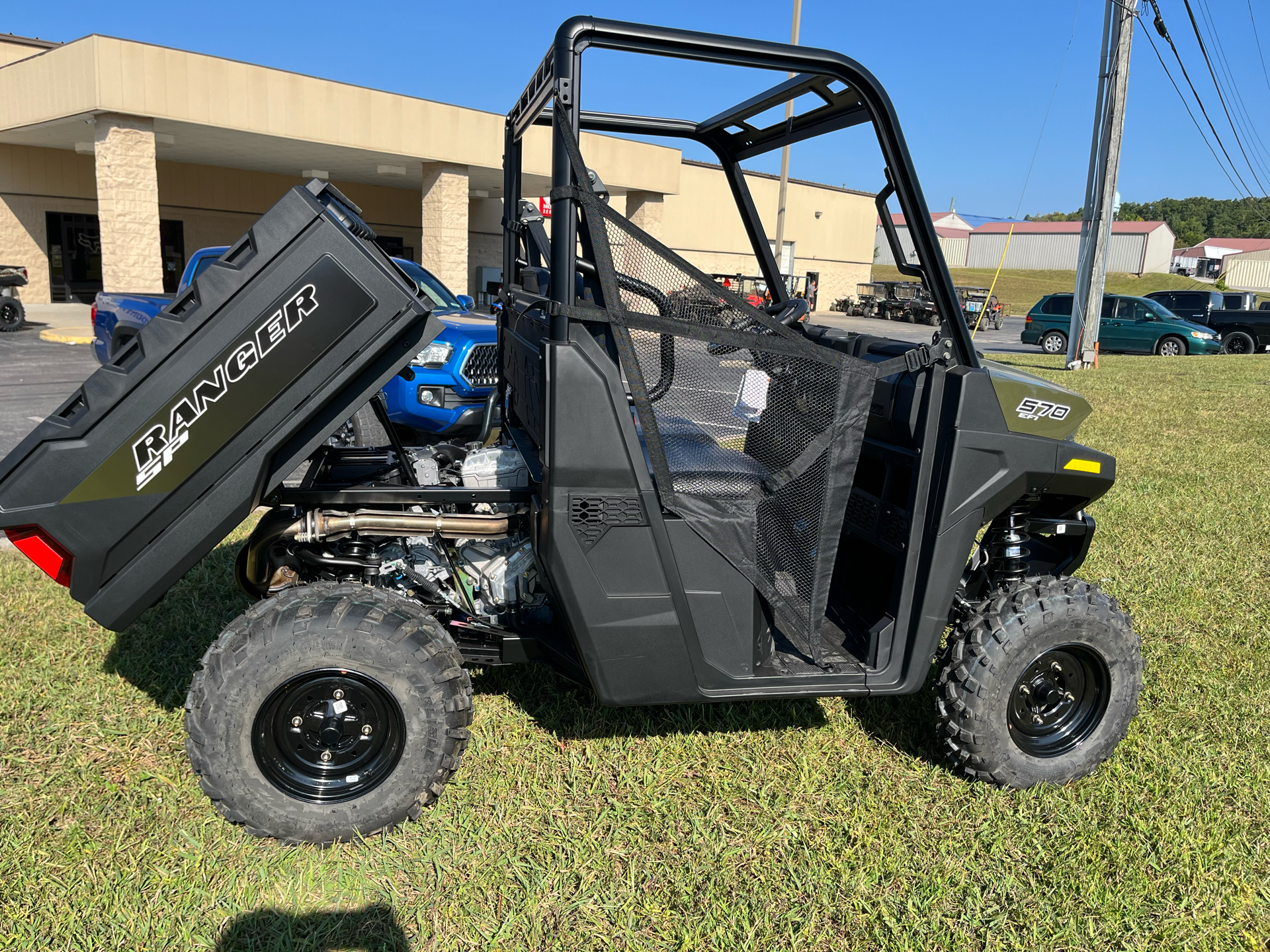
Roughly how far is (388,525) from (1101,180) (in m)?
17.7

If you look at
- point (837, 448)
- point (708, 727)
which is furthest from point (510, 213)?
point (708, 727)

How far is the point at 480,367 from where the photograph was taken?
6.14m

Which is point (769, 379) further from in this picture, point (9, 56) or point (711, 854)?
point (9, 56)

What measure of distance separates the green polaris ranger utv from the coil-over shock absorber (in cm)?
1

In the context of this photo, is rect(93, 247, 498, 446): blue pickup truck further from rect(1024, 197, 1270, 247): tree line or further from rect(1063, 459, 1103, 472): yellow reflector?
rect(1024, 197, 1270, 247): tree line

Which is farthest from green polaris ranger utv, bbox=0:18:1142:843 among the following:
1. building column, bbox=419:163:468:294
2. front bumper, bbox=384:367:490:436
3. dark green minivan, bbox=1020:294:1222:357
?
dark green minivan, bbox=1020:294:1222:357

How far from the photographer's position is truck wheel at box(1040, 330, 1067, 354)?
2255 centimetres

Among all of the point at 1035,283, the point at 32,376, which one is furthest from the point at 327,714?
the point at 1035,283

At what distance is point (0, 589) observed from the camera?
467cm

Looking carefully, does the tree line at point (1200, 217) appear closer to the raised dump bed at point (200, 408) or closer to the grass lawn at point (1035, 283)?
the grass lawn at point (1035, 283)

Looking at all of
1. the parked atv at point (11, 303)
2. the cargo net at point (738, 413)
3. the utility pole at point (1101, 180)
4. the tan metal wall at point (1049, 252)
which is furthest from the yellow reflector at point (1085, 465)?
the tan metal wall at point (1049, 252)

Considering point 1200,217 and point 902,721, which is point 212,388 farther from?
point 1200,217

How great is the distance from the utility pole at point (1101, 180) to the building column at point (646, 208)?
40.5 feet

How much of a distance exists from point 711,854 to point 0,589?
392cm
